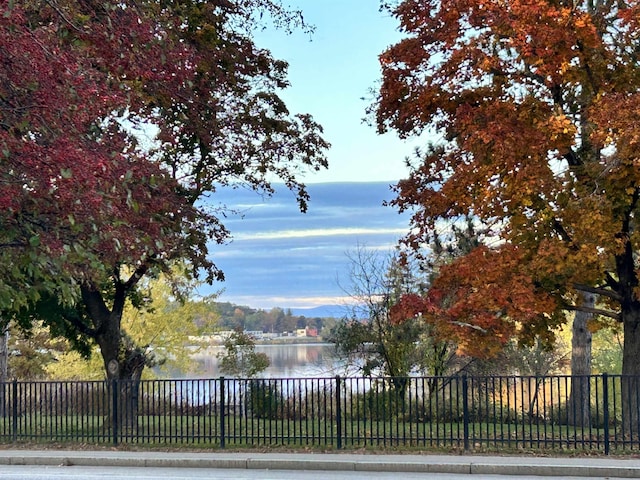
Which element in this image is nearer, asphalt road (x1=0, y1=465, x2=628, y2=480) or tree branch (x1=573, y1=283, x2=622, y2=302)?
asphalt road (x1=0, y1=465, x2=628, y2=480)

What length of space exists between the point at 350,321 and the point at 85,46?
1849 centimetres

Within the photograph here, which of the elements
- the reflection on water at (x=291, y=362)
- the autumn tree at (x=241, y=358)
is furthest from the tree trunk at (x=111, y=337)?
the autumn tree at (x=241, y=358)

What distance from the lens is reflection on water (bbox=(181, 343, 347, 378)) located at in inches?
1120

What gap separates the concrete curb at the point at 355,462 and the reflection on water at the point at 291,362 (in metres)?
13.2

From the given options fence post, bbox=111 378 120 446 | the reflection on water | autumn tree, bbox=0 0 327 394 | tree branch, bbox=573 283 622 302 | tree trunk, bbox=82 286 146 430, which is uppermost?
autumn tree, bbox=0 0 327 394

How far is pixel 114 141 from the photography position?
40.1ft

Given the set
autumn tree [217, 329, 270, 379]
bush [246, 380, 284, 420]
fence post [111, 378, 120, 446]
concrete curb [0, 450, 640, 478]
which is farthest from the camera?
autumn tree [217, 329, 270, 379]

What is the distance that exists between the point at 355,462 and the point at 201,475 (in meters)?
2.63

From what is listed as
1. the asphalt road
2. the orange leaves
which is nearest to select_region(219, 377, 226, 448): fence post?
the asphalt road

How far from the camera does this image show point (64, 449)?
15.9 meters

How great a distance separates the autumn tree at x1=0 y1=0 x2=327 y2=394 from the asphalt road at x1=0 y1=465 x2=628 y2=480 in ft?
9.76

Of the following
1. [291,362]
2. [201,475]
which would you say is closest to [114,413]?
[201,475]

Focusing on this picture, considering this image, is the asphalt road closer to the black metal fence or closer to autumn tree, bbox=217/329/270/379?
the black metal fence

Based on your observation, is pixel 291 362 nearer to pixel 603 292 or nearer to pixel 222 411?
pixel 603 292
